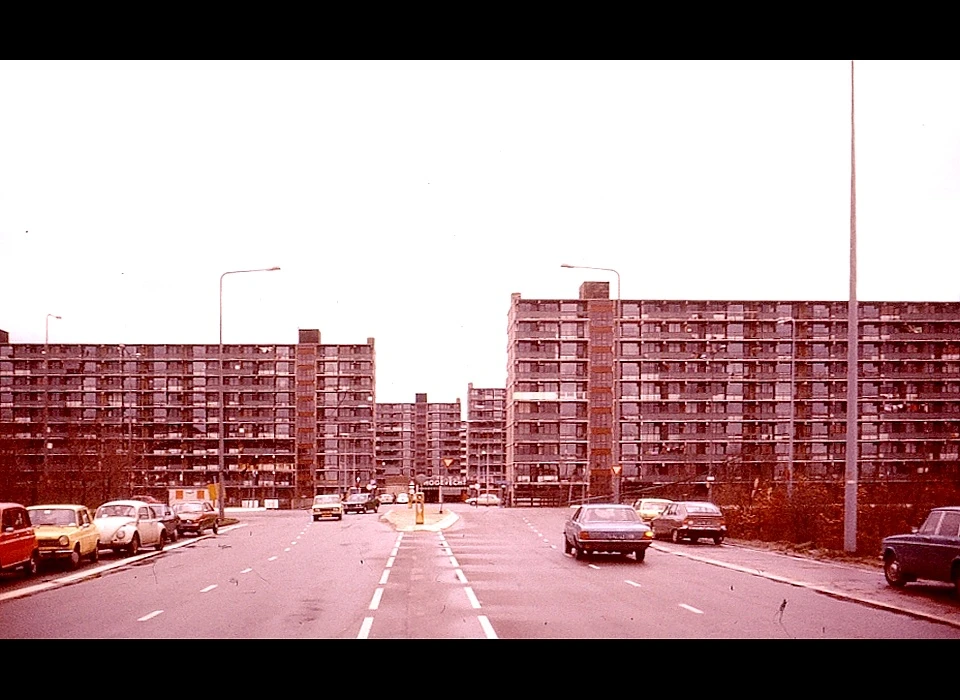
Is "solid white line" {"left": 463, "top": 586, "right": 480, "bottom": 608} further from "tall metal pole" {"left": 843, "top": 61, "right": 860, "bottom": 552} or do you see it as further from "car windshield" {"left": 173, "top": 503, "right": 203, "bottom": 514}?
"car windshield" {"left": 173, "top": 503, "right": 203, "bottom": 514}

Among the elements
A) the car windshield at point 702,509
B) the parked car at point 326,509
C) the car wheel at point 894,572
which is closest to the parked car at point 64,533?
the car wheel at point 894,572

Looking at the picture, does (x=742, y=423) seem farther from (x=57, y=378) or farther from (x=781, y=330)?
(x=57, y=378)

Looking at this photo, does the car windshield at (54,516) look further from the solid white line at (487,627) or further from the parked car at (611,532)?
the solid white line at (487,627)

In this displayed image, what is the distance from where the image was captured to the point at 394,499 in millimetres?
113250

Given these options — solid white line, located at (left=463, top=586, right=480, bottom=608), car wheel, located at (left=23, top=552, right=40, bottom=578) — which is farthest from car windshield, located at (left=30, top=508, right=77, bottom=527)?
solid white line, located at (left=463, top=586, right=480, bottom=608)

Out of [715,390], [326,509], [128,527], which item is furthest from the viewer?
[715,390]

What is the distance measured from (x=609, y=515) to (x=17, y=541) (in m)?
14.8

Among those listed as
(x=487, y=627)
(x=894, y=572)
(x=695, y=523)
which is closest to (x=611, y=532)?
(x=894, y=572)

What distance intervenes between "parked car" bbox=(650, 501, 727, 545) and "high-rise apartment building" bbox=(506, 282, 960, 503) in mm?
44092

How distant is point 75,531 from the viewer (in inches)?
1003

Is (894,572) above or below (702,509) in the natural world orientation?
above

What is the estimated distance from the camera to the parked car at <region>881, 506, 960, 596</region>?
1750 centimetres

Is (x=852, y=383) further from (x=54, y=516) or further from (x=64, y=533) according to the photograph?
(x=54, y=516)
